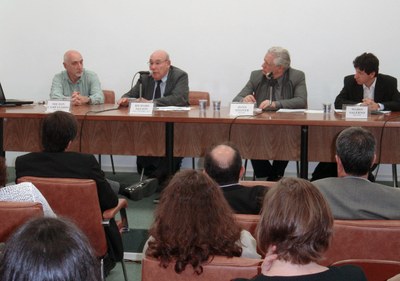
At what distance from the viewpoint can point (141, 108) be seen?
15.5 feet

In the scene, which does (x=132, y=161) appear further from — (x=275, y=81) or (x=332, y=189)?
(x=332, y=189)

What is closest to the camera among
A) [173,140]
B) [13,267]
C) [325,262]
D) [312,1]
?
[13,267]

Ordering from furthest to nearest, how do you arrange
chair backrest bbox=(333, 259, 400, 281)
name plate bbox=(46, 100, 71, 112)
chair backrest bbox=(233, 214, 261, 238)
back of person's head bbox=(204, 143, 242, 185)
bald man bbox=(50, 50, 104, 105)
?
bald man bbox=(50, 50, 104, 105)
name plate bbox=(46, 100, 71, 112)
back of person's head bbox=(204, 143, 242, 185)
chair backrest bbox=(233, 214, 261, 238)
chair backrest bbox=(333, 259, 400, 281)

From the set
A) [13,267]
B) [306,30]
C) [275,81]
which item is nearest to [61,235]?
[13,267]

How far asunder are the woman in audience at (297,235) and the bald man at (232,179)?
32.0 inches

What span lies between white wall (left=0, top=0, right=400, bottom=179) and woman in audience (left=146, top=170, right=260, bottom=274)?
4226 mm

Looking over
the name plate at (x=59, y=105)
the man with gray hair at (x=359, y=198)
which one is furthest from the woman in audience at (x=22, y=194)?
the name plate at (x=59, y=105)

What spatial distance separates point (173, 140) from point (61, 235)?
3.88 m

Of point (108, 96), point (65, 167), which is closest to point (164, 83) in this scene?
point (108, 96)

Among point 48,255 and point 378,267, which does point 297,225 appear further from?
point 48,255

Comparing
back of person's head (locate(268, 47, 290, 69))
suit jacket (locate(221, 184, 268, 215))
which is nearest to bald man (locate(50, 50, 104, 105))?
back of person's head (locate(268, 47, 290, 69))

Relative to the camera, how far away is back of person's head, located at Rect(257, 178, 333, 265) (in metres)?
1.57

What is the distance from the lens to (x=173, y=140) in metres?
4.91

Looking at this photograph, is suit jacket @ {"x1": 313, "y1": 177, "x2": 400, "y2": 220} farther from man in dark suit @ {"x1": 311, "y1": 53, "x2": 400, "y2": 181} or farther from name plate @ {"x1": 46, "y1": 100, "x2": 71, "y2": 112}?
name plate @ {"x1": 46, "y1": 100, "x2": 71, "y2": 112}
